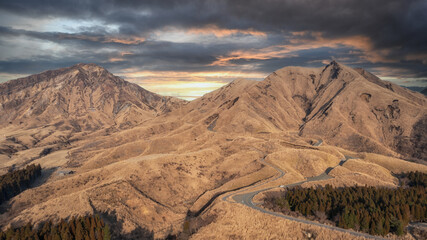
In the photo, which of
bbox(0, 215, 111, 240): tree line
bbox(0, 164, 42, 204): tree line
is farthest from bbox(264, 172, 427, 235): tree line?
bbox(0, 164, 42, 204): tree line

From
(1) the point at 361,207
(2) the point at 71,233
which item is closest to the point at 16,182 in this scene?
(2) the point at 71,233

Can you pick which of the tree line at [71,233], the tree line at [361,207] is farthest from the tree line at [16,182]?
the tree line at [361,207]

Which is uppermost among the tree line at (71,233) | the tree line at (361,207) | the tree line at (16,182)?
the tree line at (361,207)

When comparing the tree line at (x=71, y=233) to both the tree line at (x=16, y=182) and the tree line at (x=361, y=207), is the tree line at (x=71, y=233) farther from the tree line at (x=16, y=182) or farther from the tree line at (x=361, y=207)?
the tree line at (x=16, y=182)

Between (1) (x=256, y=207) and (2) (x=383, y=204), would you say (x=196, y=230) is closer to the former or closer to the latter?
(1) (x=256, y=207)

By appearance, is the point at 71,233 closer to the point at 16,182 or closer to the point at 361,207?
the point at 361,207

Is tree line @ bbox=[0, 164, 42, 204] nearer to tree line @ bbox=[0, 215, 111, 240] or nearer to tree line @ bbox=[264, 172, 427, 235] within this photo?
tree line @ bbox=[0, 215, 111, 240]
